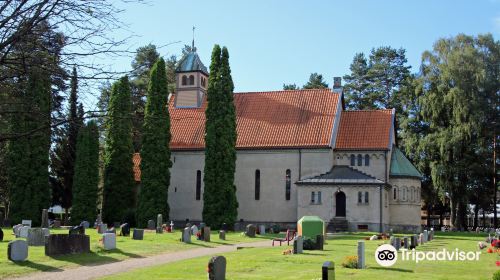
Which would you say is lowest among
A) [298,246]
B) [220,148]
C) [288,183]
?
[298,246]

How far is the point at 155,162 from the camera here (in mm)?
43375

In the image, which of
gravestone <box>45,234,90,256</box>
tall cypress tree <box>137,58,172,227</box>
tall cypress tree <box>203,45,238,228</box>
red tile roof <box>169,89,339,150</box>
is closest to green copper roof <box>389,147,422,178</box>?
red tile roof <box>169,89,339,150</box>

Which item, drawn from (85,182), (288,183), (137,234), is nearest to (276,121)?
(288,183)

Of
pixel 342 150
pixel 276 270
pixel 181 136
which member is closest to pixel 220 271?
pixel 276 270

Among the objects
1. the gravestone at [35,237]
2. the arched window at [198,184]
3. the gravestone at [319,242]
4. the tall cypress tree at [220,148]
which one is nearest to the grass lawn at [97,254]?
the gravestone at [35,237]

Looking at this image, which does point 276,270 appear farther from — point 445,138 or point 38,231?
point 445,138

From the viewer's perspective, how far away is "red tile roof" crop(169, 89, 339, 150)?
45875mm

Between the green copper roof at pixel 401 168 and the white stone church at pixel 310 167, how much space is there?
3.1 inches

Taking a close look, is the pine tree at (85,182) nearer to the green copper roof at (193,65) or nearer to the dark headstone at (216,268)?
the green copper roof at (193,65)

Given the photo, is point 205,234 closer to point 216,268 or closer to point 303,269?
point 303,269

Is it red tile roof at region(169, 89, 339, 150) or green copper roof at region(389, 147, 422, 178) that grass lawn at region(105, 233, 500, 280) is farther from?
red tile roof at region(169, 89, 339, 150)

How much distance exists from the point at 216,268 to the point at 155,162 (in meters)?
29.8

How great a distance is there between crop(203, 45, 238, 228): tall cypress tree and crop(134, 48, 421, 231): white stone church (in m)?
4.51

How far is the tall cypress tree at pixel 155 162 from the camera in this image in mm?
42656
